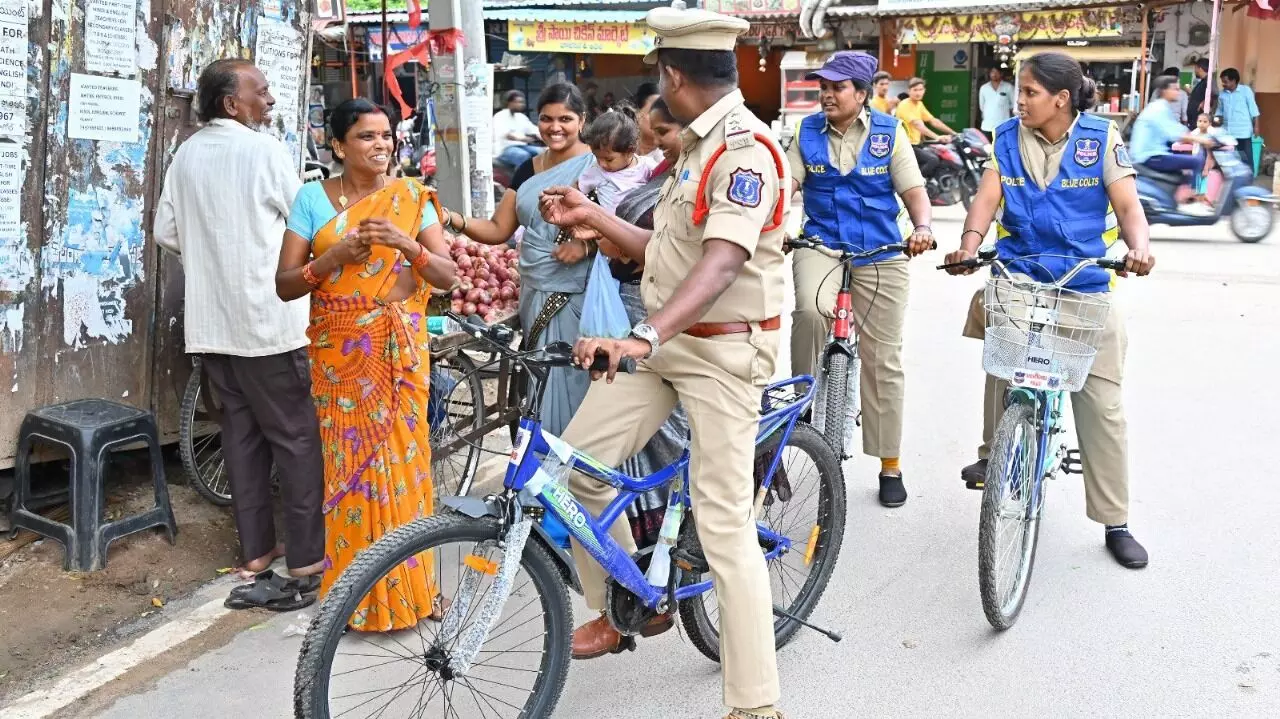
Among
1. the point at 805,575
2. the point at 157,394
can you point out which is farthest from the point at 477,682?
the point at 157,394

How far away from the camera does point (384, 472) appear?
3908 millimetres

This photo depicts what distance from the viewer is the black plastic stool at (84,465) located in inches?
171

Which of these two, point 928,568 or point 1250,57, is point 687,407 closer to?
point 928,568

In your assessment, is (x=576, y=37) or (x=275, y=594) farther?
(x=576, y=37)

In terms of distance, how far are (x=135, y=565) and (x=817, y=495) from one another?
8.17ft

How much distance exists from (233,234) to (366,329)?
0.75 metres

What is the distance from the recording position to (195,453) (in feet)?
16.9

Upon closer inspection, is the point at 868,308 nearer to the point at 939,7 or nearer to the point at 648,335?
the point at 648,335

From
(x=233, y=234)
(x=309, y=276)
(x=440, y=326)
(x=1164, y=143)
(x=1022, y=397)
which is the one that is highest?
(x=1164, y=143)

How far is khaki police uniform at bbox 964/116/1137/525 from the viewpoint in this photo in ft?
14.7

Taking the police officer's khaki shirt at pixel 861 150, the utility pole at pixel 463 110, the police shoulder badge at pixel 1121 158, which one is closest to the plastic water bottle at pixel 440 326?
the police officer's khaki shirt at pixel 861 150

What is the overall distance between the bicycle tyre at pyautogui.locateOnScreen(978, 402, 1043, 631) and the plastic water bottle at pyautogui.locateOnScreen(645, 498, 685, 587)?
1110 millimetres

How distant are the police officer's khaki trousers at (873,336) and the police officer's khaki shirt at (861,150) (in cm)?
36

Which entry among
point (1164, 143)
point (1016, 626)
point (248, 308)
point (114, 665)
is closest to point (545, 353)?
point (248, 308)
